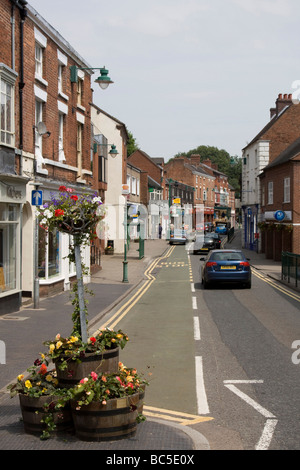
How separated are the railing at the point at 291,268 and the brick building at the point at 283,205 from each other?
10.5 m

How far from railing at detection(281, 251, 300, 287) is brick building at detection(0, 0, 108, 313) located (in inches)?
368

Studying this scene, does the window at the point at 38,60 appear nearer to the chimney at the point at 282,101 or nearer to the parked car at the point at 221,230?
the chimney at the point at 282,101

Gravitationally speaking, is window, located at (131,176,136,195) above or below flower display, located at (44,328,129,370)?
above

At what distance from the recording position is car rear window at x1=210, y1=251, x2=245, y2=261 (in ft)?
73.6

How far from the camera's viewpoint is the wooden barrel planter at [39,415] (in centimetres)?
610

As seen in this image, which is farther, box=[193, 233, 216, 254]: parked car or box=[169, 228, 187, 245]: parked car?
box=[169, 228, 187, 245]: parked car

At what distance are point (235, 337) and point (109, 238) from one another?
32383 millimetres

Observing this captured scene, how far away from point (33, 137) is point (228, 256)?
9292 millimetres

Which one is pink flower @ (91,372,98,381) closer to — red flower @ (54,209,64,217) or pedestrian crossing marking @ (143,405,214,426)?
pedestrian crossing marking @ (143,405,214,426)

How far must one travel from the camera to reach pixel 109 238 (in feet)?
145

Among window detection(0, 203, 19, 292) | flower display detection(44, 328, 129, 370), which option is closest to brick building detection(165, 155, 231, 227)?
window detection(0, 203, 19, 292)

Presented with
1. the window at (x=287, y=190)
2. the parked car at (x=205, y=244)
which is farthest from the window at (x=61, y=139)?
the parked car at (x=205, y=244)

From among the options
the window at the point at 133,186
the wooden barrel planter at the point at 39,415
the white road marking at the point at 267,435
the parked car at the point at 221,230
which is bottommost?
the white road marking at the point at 267,435

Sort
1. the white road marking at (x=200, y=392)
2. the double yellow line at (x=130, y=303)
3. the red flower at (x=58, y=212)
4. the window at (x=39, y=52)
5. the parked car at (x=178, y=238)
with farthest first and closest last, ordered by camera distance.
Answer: the parked car at (x=178, y=238), the window at (x=39, y=52), the double yellow line at (x=130, y=303), the white road marking at (x=200, y=392), the red flower at (x=58, y=212)
